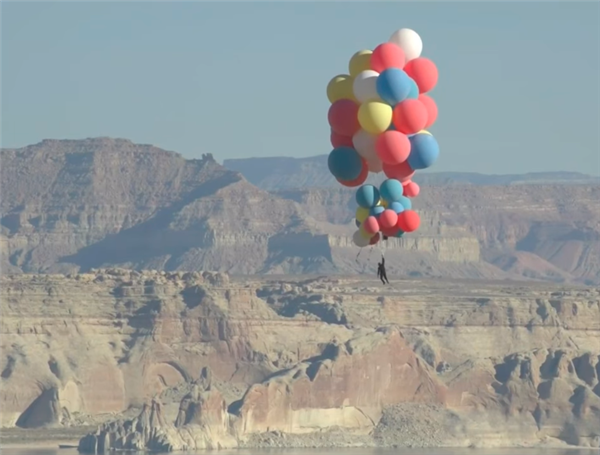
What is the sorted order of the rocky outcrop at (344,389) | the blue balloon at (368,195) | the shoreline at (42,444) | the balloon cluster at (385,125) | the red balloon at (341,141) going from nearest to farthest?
A: the balloon cluster at (385,125)
the red balloon at (341,141)
the blue balloon at (368,195)
the shoreline at (42,444)
the rocky outcrop at (344,389)

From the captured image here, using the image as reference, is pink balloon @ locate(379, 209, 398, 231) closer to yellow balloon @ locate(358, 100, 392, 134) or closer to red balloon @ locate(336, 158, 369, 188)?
red balloon @ locate(336, 158, 369, 188)

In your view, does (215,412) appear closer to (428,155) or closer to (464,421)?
(464,421)

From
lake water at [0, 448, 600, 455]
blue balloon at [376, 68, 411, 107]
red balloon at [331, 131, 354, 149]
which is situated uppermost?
blue balloon at [376, 68, 411, 107]

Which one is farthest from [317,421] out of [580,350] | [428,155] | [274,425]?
[428,155]

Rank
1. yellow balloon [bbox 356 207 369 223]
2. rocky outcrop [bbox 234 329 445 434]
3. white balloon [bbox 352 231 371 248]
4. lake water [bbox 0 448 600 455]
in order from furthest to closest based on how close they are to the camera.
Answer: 1. rocky outcrop [bbox 234 329 445 434]
2. lake water [bbox 0 448 600 455]
3. yellow balloon [bbox 356 207 369 223]
4. white balloon [bbox 352 231 371 248]

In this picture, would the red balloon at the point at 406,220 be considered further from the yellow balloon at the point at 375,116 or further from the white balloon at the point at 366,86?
the white balloon at the point at 366,86

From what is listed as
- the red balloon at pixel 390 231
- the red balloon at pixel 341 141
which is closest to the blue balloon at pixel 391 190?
the red balloon at pixel 390 231

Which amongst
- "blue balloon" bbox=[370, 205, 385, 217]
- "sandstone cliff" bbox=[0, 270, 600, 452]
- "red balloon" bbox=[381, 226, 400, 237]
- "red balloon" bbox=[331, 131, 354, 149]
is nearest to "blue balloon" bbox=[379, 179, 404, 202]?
"blue balloon" bbox=[370, 205, 385, 217]

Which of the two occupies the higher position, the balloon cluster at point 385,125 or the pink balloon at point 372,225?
the balloon cluster at point 385,125
